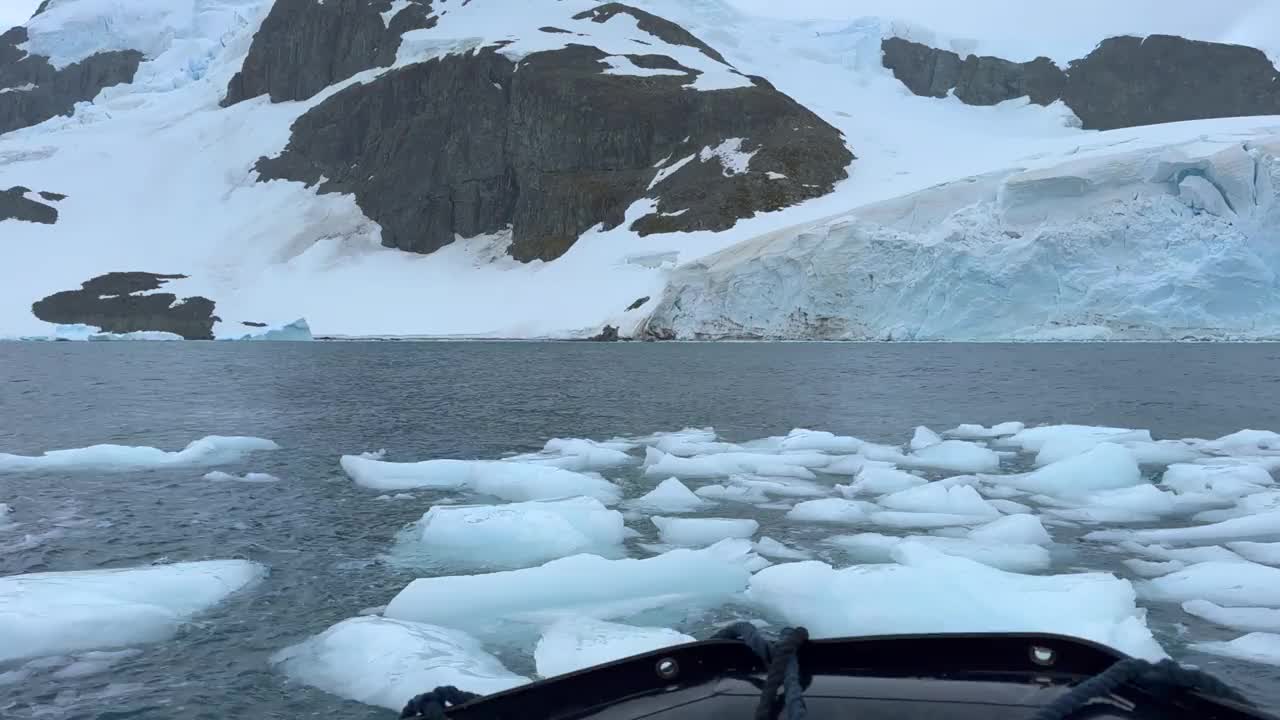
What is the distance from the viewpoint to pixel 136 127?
382 ft

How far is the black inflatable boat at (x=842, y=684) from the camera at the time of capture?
289cm

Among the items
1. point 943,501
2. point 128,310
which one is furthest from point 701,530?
point 128,310

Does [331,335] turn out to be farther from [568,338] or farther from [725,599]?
[725,599]

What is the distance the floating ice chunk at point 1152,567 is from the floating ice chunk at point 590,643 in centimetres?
472

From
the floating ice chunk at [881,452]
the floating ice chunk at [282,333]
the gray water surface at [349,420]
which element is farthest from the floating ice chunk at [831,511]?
the floating ice chunk at [282,333]

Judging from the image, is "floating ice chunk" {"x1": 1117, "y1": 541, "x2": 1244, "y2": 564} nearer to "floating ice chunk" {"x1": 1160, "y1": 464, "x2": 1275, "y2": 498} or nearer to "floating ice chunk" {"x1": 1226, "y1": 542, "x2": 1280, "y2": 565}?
"floating ice chunk" {"x1": 1226, "y1": 542, "x2": 1280, "y2": 565}

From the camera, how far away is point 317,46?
117 metres

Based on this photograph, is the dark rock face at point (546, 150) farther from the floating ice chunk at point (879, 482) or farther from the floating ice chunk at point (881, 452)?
the floating ice chunk at point (879, 482)

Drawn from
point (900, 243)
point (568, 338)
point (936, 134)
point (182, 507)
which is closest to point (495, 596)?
point (182, 507)

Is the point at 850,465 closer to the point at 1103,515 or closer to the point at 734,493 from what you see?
the point at 734,493

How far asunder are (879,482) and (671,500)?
3.05 m

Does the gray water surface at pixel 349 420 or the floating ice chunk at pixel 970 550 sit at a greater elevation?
the floating ice chunk at pixel 970 550

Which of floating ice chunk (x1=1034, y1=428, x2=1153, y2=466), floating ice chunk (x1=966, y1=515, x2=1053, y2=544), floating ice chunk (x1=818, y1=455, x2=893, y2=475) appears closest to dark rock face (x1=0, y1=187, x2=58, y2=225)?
floating ice chunk (x1=818, y1=455, x2=893, y2=475)

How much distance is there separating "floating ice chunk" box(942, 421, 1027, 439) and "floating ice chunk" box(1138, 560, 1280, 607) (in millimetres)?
9641
